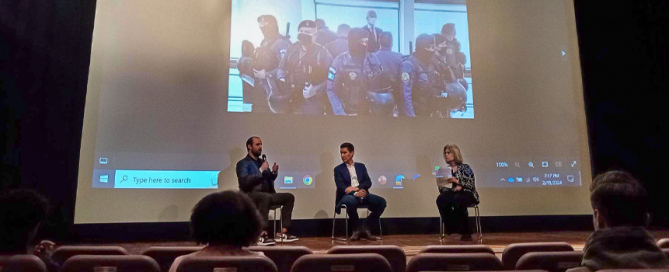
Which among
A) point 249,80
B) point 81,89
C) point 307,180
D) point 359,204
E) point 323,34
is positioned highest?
point 323,34

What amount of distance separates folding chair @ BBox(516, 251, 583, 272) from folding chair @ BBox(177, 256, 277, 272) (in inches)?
30.7

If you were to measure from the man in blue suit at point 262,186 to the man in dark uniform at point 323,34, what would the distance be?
1.31 metres

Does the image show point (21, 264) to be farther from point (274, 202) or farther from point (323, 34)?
point (323, 34)

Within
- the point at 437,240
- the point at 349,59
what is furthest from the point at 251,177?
the point at 437,240

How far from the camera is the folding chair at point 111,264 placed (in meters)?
1.28

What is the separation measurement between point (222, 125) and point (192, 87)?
1.64 ft

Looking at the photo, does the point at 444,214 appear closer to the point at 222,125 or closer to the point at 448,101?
the point at 448,101

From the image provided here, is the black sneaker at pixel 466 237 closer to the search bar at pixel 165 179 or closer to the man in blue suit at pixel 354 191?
the man in blue suit at pixel 354 191

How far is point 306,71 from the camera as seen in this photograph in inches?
188

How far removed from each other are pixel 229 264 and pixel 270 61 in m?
3.74

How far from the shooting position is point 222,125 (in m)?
4.62

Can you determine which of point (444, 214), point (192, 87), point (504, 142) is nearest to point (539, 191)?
point (504, 142)

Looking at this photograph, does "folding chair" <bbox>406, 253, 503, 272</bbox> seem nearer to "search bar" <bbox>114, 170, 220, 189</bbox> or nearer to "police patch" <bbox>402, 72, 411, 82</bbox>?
"search bar" <bbox>114, 170, 220, 189</bbox>

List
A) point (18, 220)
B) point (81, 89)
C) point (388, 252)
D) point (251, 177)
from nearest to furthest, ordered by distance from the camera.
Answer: point (18, 220)
point (388, 252)
point (251, 177)
point (81, 89)
